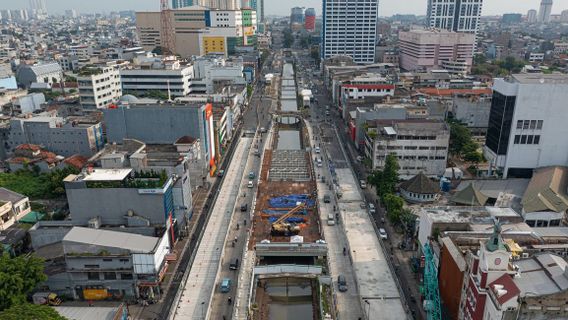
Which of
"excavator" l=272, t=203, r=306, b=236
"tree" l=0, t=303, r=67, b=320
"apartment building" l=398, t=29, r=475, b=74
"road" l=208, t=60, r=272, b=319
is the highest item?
"apartment building" l=398, t=29, r=475, b=74

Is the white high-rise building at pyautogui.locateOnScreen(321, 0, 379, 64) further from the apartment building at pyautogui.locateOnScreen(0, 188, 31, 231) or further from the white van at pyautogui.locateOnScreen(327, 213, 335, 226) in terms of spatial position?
the apartment building at pyautogui.locateOnScreen(0, 188, 31, 231)

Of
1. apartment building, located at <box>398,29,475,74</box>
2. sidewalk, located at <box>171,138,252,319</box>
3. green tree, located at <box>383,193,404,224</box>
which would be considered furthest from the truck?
apartment building, located at <box>398,29,475,74</box>

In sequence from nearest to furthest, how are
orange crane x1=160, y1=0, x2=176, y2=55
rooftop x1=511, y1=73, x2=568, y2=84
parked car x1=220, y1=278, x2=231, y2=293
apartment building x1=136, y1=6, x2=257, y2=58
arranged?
parked car x1=220, y1=278, x2=231, y2=293
rooftop x1=511, y1=73, x2=568, y2=84
orange crane x1=160, y1=0, x2=176, y2=55
apartment building x1=136, y1=6, x2=257, y2=58

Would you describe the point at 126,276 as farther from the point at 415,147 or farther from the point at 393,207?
the point at 415,147

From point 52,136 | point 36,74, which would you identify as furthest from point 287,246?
point 36,74

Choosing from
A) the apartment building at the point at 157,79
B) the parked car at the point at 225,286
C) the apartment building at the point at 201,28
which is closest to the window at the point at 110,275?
the parked car at the point at 225,286

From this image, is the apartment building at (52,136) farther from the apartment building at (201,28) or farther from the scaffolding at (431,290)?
the apartment building at (201,28)
